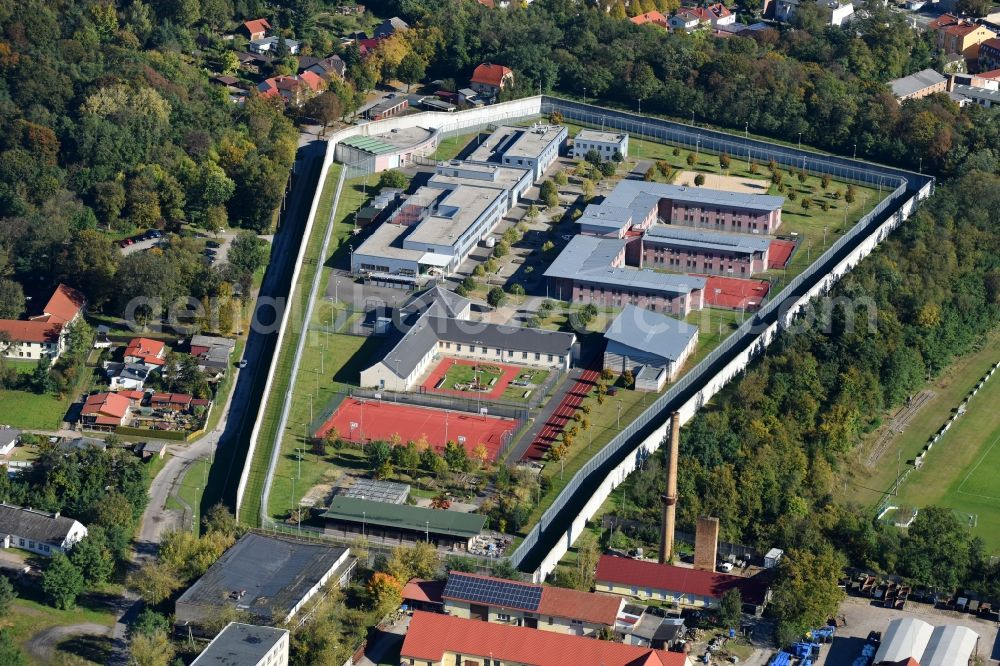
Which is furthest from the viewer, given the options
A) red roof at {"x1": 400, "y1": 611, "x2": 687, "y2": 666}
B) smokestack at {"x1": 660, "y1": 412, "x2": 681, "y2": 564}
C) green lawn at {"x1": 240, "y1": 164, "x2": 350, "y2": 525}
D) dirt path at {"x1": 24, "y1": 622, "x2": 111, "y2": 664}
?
green lawn at {"x1": 240, "y1": 164, "x2": 350, "y2": 525}

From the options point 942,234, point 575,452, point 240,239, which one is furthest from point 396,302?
point 942,234

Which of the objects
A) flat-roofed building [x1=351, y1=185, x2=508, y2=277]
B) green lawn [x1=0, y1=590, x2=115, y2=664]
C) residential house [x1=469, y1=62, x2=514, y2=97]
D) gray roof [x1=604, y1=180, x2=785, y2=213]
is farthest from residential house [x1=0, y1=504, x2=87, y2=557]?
residential house [x1=469, y1=62, x2=514, y2=97]

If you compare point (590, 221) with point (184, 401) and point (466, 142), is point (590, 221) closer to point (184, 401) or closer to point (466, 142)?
point (466, 142)

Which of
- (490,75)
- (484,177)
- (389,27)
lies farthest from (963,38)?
(484,177)

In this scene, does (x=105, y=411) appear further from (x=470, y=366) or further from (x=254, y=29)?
(x=254, y=29)

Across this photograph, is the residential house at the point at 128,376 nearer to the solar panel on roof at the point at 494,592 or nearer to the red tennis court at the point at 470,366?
the red tennis court at the point at 470,366

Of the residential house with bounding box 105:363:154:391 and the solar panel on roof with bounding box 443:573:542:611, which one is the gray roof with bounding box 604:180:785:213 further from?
the solar panel on roof with bounding box 443:573:542:611
